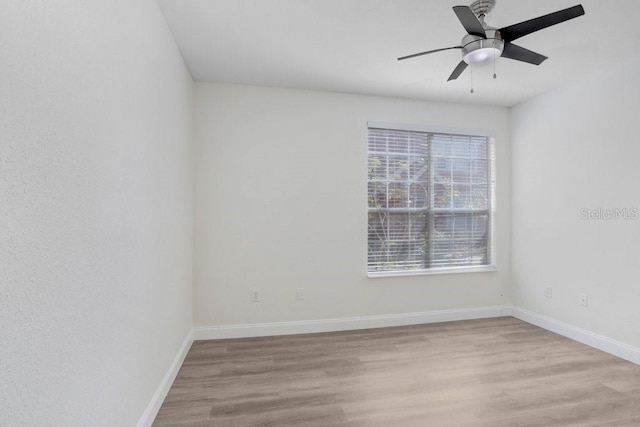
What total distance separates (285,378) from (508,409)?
156 centimetres

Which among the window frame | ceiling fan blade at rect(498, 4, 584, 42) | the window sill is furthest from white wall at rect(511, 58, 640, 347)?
ceiling fan blade at rect(498, 4, 584, 42)

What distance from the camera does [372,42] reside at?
2492 millimetres

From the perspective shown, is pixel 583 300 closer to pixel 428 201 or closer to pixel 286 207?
pixel 428 201

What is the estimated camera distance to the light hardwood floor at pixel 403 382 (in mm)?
2010

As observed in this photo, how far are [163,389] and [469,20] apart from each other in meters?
2.97

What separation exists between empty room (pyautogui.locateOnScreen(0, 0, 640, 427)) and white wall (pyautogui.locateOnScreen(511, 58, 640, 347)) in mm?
21

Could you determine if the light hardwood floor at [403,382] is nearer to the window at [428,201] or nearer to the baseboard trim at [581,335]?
the baseboard trim at [581,335]

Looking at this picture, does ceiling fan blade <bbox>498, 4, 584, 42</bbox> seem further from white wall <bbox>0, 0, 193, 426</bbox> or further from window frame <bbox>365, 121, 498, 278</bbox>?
white wall <bbox>0, 0, 193, 426</bbox>

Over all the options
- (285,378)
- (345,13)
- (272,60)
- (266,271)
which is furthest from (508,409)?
(272,60)

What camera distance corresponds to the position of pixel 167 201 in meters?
2.26

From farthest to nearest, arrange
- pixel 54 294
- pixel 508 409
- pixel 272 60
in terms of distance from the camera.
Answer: pixel 272 60
pixel 508 409
pixel 54 294

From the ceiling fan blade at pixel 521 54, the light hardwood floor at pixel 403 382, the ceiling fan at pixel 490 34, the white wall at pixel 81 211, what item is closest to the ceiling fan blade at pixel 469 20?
the ceiling fan at pixel 490 34

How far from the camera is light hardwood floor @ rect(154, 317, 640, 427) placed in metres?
2.01

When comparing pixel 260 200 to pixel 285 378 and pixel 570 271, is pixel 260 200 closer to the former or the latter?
pixel 285 378
